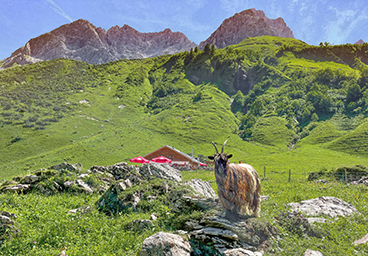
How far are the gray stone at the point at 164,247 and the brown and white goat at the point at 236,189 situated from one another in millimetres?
2138

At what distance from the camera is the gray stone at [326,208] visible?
1039 cm

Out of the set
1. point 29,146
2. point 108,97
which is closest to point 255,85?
point 108,97

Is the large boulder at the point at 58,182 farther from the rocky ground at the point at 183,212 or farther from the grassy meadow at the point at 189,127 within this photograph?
the grassy meadow at the point at 189,127

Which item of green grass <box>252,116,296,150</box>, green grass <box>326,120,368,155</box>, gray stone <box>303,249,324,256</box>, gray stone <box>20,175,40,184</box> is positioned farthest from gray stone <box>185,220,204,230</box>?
green grass <box>252,116,296,150</box>

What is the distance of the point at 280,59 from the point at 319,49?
1236 inches

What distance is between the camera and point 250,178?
8.24 metres

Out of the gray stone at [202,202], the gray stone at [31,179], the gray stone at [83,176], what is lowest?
the gray stone at [31,179]

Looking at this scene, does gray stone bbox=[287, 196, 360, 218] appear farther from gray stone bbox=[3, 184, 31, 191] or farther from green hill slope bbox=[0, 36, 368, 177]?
green hill slope bbox=[0, 36, 368, 177]

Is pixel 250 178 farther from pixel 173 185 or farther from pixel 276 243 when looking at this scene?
pixel 173 185

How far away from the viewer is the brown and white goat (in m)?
7.85

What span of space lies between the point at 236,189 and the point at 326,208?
6.42 meters

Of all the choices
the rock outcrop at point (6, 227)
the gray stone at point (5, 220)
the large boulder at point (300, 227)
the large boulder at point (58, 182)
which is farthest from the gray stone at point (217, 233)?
the large boulder at point (58, 182)

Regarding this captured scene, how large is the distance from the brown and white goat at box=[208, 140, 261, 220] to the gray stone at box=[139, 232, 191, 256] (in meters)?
2.14

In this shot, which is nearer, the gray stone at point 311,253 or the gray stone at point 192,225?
the gray stone at point 311,253
